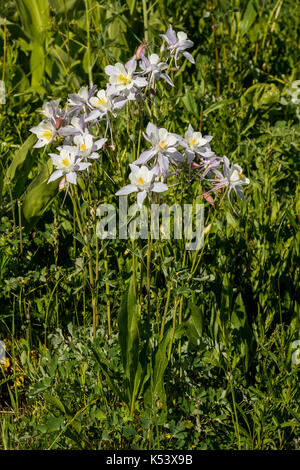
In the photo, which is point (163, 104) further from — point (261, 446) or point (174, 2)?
point (174, 2)

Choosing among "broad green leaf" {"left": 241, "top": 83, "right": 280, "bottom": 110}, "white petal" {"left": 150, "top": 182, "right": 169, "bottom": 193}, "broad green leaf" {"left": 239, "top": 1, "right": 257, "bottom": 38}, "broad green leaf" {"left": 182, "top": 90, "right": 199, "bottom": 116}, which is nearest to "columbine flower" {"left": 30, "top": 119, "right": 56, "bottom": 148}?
"white petal" {"left": 150, "top": 182, "right": 169, "bottom": 193}

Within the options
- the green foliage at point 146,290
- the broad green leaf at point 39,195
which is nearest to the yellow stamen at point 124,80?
the green foliage at point 146,290

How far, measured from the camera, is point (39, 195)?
2.03 m

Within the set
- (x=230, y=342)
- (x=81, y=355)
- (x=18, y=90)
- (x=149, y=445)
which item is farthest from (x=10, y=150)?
(x=149, y=445)

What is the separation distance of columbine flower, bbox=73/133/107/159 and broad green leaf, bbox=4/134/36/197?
2.46ft

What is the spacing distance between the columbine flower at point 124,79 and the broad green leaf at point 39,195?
0.63 metres

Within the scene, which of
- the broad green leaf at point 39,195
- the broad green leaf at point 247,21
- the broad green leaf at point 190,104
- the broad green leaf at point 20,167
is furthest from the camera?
the broad green leaf at point 247,21

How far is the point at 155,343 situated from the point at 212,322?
7.9 inches

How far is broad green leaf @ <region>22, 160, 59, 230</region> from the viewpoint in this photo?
6.62 ft

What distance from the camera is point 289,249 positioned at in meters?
2.02

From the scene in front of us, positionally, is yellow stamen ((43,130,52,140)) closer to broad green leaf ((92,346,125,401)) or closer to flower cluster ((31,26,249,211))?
flower cluster ((31,26,249,211))

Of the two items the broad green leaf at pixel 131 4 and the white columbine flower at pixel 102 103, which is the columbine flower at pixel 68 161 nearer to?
the white columbine flower at pixel 102 103

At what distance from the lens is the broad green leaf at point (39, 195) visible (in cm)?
202
